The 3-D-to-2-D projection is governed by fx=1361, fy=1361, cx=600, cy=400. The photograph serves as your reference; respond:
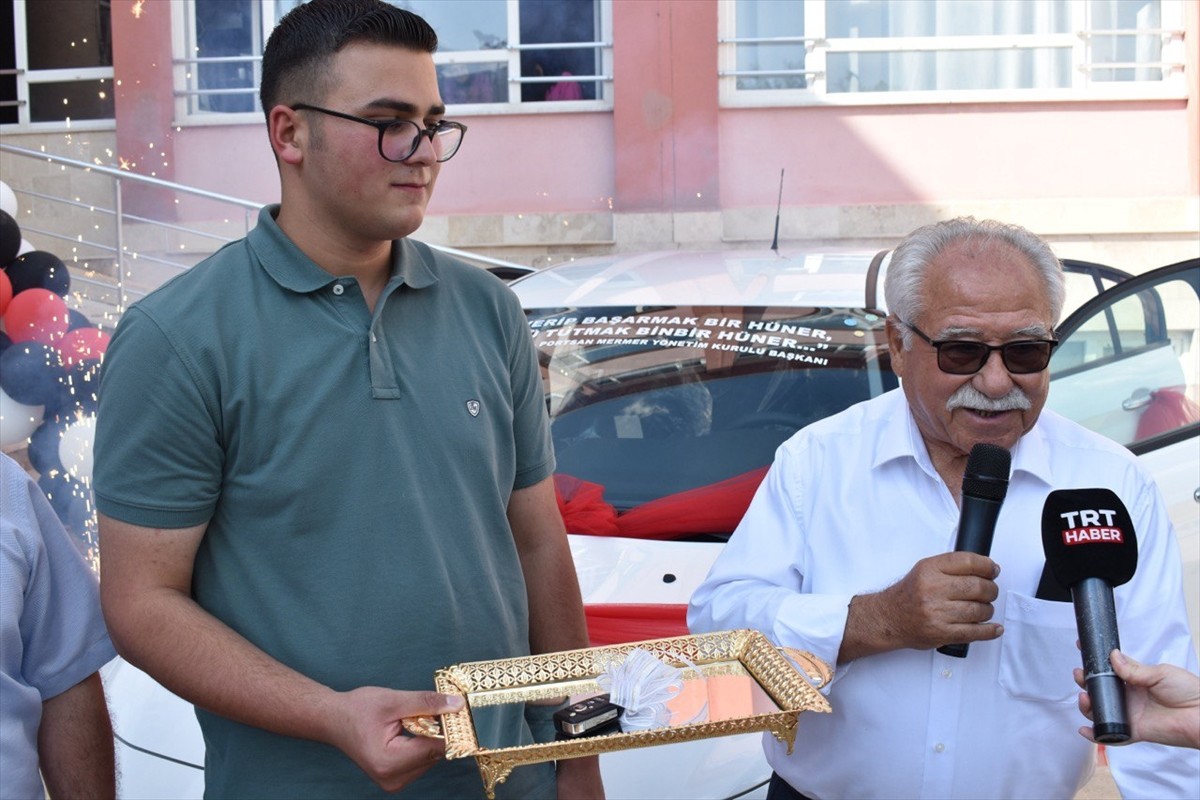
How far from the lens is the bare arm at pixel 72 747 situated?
2043mm

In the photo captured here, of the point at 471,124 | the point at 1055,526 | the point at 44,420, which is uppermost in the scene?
the point at 471,124

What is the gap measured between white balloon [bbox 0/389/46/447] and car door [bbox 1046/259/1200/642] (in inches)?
182

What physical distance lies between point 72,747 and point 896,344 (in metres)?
1.45

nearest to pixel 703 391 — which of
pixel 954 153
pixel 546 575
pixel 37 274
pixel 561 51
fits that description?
pixel 546 575

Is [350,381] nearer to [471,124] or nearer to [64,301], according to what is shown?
[64,301]

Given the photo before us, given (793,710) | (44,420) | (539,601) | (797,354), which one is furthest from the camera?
(44,420)

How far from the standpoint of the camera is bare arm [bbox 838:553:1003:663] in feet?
6.20

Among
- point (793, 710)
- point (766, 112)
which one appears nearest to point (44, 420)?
point (793, 710)

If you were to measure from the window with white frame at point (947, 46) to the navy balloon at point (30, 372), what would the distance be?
261 inches

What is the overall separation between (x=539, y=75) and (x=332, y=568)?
401 inches

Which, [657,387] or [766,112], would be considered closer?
[657,387]

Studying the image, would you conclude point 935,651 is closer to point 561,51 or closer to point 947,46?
point 561,51

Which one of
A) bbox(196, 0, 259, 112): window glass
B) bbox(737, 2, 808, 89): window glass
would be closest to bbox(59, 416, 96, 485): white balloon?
bbox(196, 0, 259, 112): window glass

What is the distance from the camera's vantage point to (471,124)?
1151 centimetres
